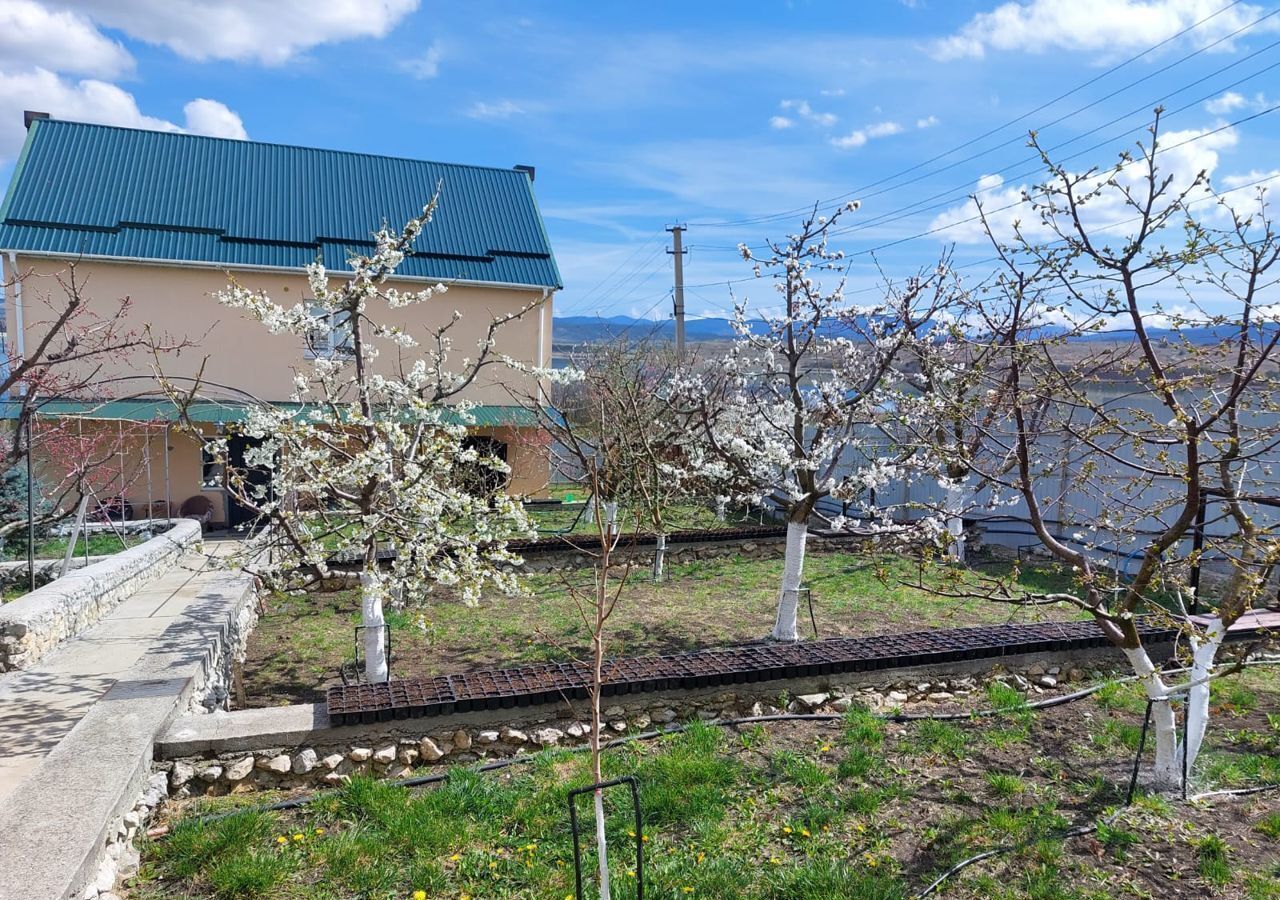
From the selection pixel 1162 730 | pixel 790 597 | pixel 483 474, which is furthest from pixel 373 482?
pixel 483 474

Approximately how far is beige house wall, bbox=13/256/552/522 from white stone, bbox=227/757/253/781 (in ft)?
29.8

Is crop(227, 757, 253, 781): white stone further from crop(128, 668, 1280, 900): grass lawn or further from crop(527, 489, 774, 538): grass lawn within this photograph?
crop(527, 489, 774, 538): grass lawn

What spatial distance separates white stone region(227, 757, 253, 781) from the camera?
186 inches

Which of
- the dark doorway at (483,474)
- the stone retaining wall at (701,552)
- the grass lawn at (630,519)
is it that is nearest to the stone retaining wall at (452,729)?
the dark doorway at (483,474)

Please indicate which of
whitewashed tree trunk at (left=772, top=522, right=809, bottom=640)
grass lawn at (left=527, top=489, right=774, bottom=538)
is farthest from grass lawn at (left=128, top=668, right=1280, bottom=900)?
grass lawn at (left=527, top=489, right=774, bottom=538)

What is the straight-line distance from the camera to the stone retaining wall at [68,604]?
593cm

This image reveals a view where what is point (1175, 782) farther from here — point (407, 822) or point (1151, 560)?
point (407, 822)

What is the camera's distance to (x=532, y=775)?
481 cm

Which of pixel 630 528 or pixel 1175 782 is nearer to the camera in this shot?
pixel 1175 782

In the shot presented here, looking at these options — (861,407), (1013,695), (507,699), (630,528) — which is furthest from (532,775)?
(630,528)

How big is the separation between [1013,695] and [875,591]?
3988 millimetres

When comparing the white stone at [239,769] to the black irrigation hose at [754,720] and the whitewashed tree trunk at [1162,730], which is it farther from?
the whitewashed tree trunk at [1162,730]

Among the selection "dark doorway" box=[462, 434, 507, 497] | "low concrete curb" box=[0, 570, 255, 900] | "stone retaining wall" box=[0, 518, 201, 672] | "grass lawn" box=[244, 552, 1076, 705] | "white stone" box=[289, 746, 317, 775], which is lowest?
"grass lawn" box=[244, 552, 1076, 705]

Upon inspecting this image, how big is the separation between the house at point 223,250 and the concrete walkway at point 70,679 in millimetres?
6197
